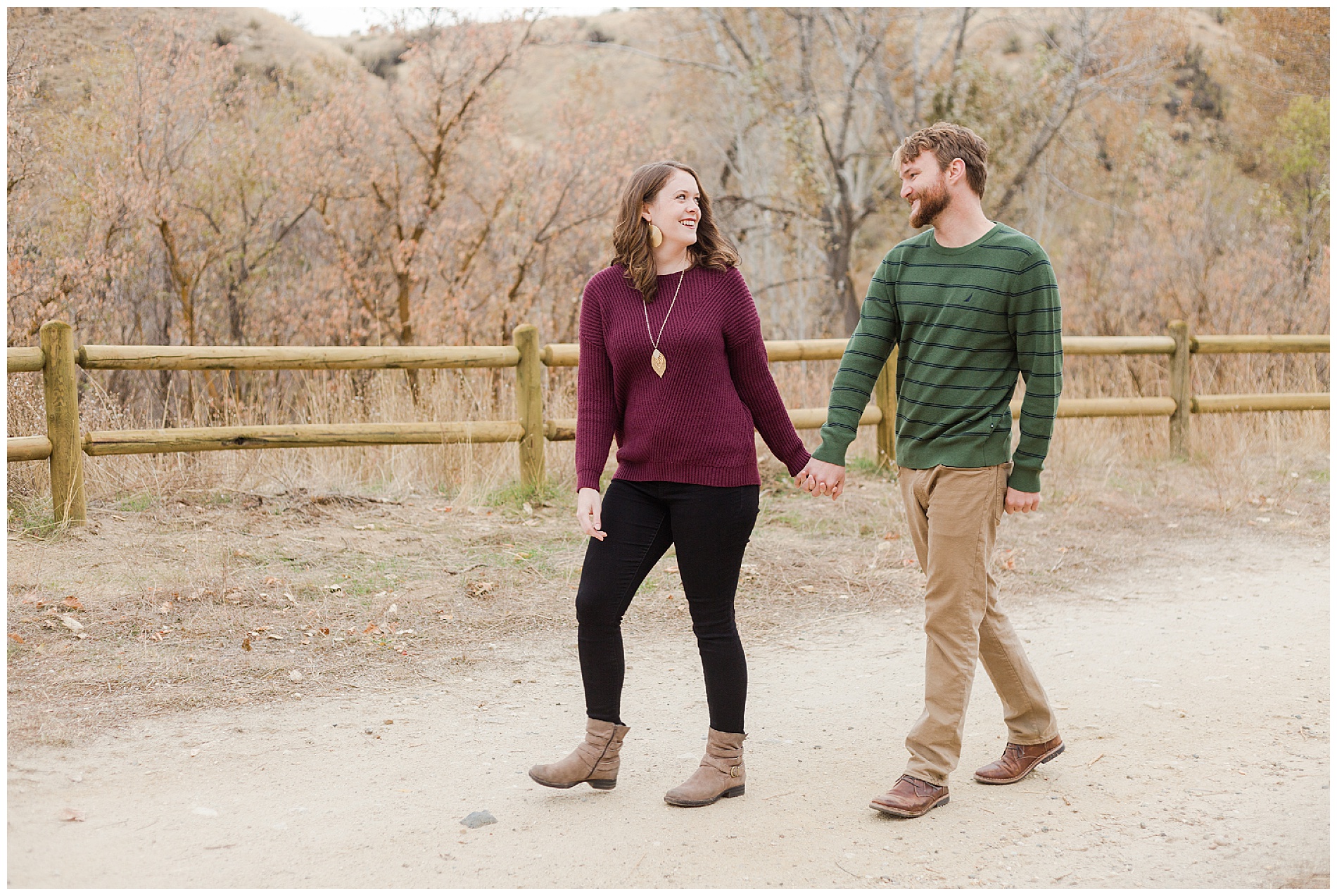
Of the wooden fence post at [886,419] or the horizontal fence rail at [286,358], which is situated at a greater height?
the horizontal fence rail at [286,358]

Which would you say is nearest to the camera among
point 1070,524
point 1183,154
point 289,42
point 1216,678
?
point 1216,678

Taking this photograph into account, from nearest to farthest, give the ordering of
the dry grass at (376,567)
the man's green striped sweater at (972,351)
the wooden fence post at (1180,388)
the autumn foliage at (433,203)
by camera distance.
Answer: the man's green striped sweater at (972,351) < the dry grass at (376,567) < the wooden fence post at (1180,388) < the autumn foliage at (433,203)

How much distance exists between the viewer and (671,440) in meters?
3.39

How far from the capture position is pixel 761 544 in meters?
7.46

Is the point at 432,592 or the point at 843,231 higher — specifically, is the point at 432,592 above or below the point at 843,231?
below

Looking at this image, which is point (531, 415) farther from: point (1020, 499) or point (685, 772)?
point (1020, 499)

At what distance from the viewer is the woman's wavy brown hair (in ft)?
11.3

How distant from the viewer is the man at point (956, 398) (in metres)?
3.38

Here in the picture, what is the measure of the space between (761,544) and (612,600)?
13.4 feet

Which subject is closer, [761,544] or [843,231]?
[761,544]

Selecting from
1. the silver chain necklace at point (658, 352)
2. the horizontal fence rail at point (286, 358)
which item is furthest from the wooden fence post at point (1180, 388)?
the silver chain necklace at point (658, 352)

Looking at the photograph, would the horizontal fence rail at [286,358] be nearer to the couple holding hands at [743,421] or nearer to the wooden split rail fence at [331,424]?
the wooden split rail fence at [331,424]

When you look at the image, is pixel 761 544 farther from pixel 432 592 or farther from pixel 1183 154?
pixel 1183 154

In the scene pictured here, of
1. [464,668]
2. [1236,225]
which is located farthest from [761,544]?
[1236,225]
